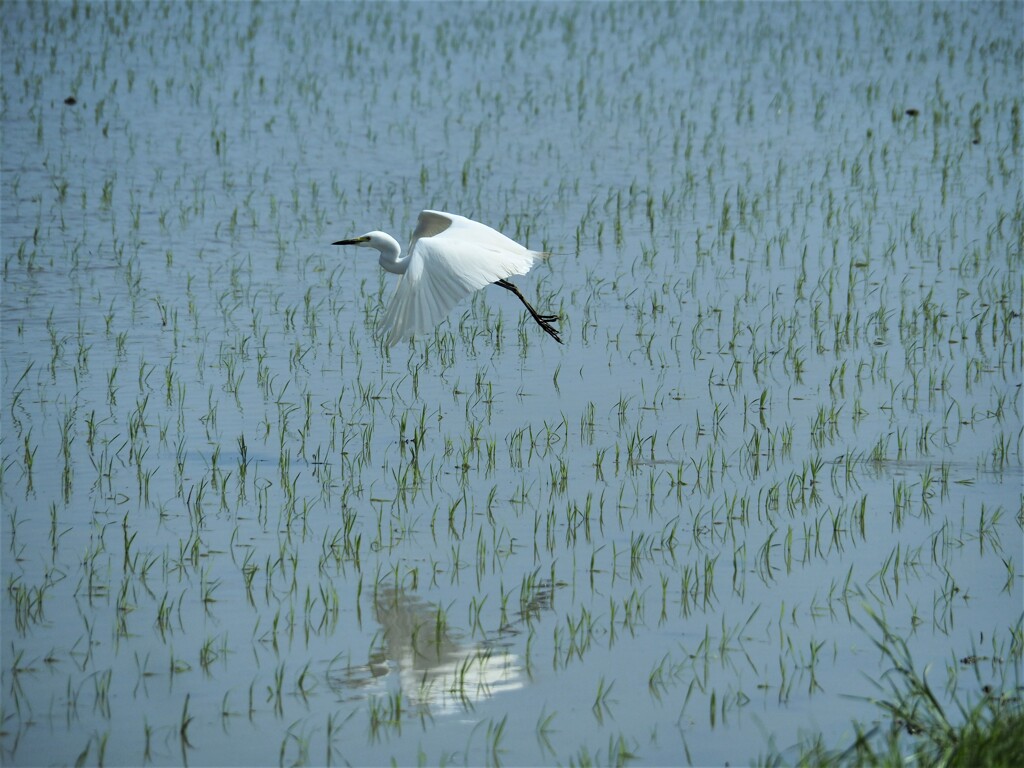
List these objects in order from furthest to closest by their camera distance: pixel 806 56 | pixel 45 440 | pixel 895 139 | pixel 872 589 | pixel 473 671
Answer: pixel 806 56, pixel 895 139, pixel 45 440, pixel 872 589, pixel 473 671

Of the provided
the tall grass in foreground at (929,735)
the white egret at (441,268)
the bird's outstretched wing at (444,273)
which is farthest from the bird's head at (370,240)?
the tall grass in foreground at (929,735)

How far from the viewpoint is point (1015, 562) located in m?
4.75

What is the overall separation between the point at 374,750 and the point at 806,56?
15311 mm

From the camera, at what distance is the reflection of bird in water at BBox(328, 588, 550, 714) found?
12.6 feet

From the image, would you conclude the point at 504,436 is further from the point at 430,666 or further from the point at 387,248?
the point at 430,666

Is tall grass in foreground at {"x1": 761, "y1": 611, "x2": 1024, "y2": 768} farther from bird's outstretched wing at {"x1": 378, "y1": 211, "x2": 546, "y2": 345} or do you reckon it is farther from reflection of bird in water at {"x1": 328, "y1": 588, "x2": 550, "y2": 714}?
bird's outstretched wing at {"x1": 378, "y1": 211, "x2": 546, "y2": 345}

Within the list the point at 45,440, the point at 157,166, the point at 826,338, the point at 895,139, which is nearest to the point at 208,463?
the point at 45,440

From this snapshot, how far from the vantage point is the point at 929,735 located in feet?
11.1

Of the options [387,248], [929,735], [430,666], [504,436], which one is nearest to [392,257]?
[387,248]

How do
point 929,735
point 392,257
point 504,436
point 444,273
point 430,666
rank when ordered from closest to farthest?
point 929,735, point 430,666, point 444,273, point 504,436, point 392,257

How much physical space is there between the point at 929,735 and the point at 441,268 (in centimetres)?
305

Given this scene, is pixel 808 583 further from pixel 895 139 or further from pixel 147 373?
pixel 895 139

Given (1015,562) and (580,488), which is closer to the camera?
(1015,562)

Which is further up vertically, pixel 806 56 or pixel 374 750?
pixel 806 56
